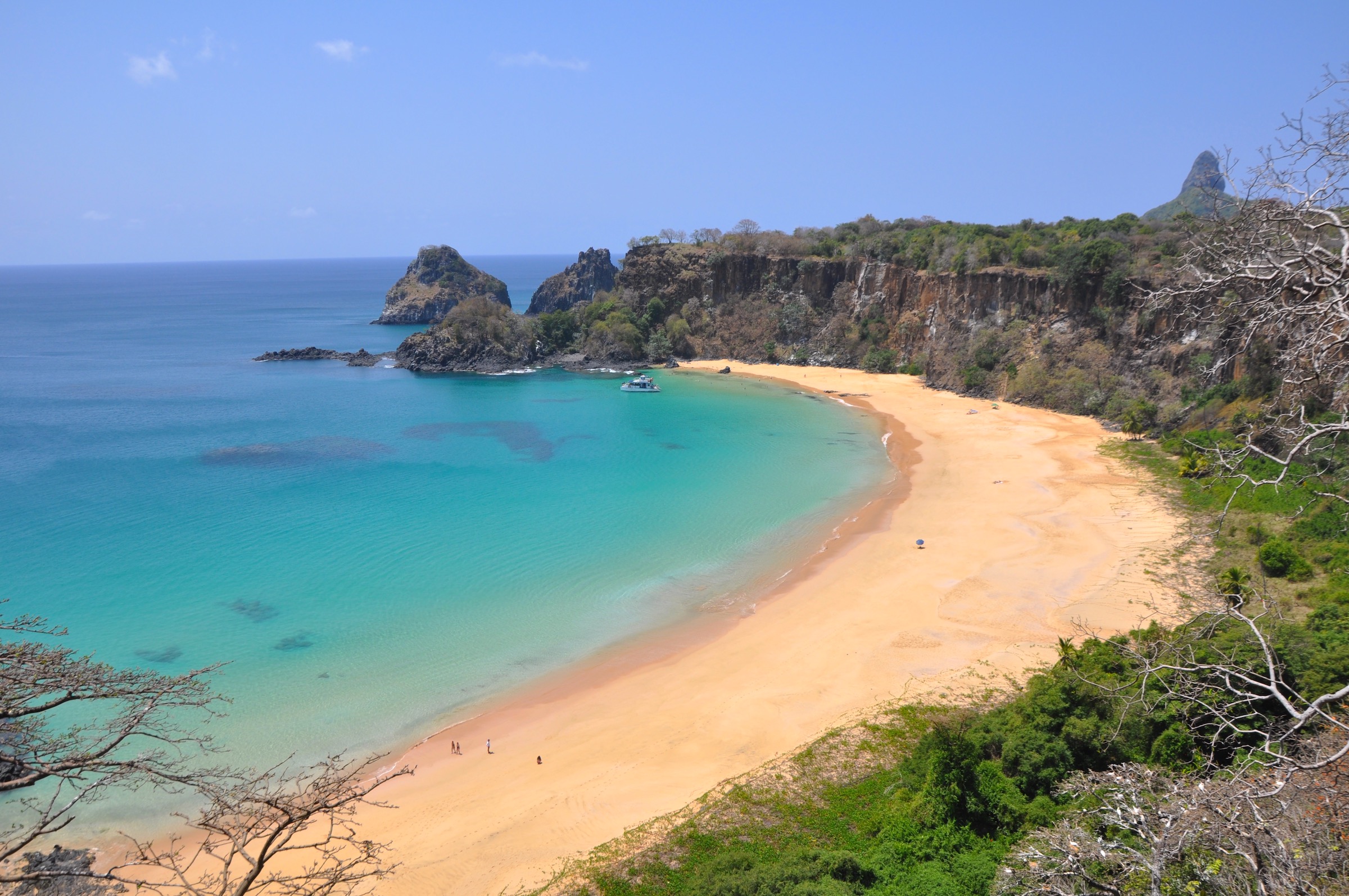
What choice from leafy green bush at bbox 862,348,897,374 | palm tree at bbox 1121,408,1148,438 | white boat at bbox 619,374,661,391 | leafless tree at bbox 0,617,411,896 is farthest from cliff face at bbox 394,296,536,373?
palm tree at bbox 1121,408,1148,438

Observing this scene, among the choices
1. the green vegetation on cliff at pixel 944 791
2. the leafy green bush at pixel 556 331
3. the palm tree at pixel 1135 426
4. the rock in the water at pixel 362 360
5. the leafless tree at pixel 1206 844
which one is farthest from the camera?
the leafy green bush at pixel 556 331

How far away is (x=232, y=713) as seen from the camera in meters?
18.7

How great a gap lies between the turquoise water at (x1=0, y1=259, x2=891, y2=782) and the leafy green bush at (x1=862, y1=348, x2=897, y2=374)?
10429 mm

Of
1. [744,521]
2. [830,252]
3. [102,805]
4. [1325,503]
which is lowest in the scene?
[102,805]

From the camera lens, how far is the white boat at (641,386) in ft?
200

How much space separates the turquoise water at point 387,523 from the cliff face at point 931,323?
1119 centimetres

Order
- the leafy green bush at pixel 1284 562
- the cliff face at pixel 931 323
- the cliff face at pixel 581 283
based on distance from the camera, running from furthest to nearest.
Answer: the cliff face at pixel 581 283 → the cliff face at pixel 931 323 → the leafy green bush at pixel 1284 562

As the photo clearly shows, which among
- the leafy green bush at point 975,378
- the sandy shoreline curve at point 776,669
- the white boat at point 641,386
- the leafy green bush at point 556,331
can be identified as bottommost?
the sandy shoreline curve at point 776,669

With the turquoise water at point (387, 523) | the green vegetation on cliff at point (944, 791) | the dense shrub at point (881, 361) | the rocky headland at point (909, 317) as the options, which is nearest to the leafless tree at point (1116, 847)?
the green vegetation on cliff at point (944, 791)

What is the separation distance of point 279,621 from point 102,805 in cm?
771

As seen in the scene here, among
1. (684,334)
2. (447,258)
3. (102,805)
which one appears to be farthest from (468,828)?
(447,258)

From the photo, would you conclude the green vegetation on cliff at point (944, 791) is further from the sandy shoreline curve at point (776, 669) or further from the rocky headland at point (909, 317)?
the rocky headland at point (909, 317)

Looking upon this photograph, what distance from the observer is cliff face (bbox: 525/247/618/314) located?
105125 mm

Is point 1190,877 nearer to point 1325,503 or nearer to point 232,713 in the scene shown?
point 232,713
